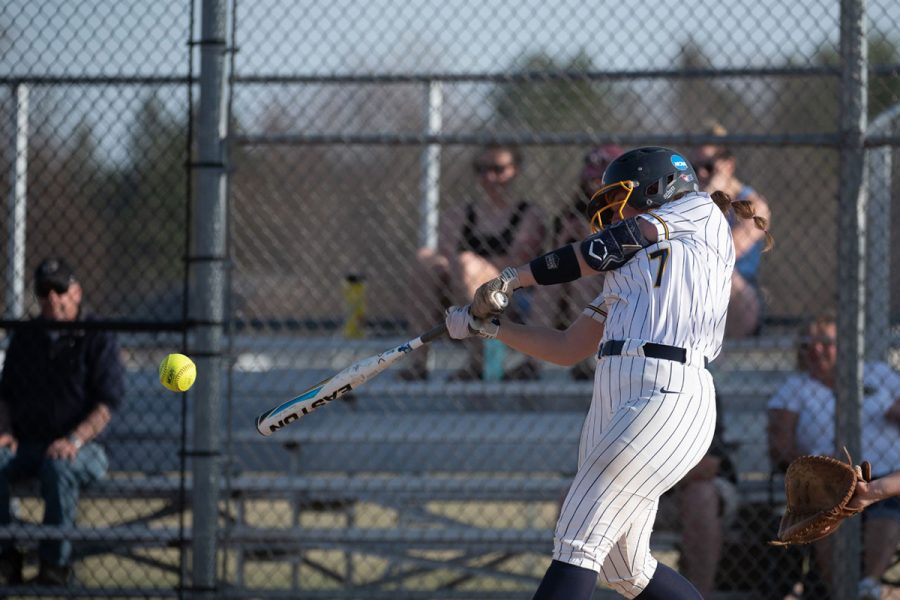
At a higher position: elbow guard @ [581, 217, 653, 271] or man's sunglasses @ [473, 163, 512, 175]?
man's sunglasses @ [473, 163, 512, 175]

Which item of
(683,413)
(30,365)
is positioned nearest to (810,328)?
(683,413)

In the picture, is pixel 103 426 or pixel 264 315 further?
pixel 264 315

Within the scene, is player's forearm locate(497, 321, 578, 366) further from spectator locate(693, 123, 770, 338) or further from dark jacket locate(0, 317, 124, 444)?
dark jacket locate(0, 317, 124, 444)

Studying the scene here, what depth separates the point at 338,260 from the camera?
343 inches

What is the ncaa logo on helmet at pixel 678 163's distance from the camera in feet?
11.9

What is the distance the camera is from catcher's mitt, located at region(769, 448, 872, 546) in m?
3.22

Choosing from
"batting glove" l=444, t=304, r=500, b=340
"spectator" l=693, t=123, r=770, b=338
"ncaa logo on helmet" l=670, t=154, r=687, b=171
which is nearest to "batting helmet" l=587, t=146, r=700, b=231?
"ncaa logo on helmet" l=670, t=154, r=687, b=171

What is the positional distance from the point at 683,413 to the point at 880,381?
7.40 ft

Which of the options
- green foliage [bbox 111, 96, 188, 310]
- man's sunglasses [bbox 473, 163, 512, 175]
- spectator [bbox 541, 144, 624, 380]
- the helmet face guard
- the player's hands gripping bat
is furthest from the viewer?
green foliage [bbox 111, 96, 188, 310]

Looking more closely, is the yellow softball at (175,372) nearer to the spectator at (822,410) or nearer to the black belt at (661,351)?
the black belt at (661,351)

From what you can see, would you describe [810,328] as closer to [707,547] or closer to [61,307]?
[707,547]

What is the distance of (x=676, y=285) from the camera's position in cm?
338

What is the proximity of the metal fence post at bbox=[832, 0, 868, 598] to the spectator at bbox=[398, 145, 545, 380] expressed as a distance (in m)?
1.61

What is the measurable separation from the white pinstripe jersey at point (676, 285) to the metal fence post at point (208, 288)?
1.90 m
